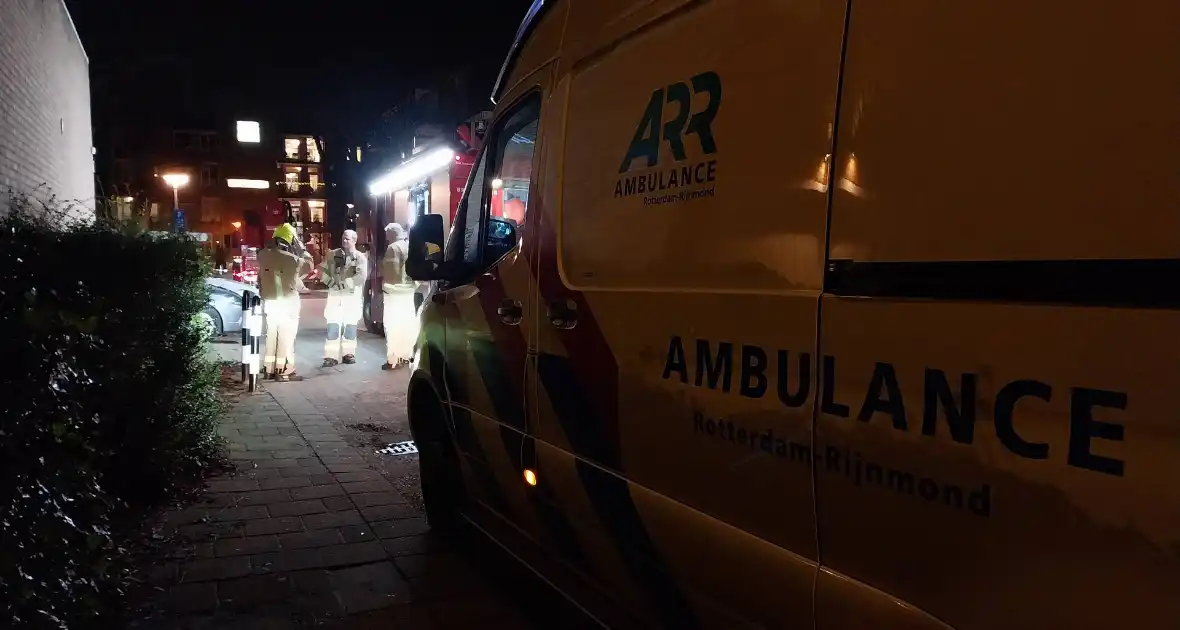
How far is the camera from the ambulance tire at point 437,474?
14.9 ft

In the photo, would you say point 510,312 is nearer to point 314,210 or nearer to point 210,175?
point 210,175

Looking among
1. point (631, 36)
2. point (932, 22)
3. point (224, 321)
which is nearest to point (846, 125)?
point (932, 22)

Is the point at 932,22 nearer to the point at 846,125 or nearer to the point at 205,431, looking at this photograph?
the point at 846,125

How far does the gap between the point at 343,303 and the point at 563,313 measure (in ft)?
28.3

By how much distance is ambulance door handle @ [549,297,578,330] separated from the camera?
2.83 metres

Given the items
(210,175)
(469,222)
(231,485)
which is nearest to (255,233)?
(210,175)

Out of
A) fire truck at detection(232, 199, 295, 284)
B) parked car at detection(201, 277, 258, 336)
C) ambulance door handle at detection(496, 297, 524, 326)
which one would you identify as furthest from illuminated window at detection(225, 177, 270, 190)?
ambulance door handle at detection(496, 297, 524, 326)

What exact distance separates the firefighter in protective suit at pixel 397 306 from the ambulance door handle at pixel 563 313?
307 inches

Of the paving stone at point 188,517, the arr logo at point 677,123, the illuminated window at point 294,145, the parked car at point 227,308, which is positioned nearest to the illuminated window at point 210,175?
the illuminated window at point 294,145

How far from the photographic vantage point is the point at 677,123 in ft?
7.76

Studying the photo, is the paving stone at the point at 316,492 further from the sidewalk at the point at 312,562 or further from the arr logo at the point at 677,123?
the arr logo at the point at 677,123

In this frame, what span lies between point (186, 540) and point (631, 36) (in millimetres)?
3738

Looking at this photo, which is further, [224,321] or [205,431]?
[224,321]

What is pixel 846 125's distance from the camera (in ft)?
5.90
